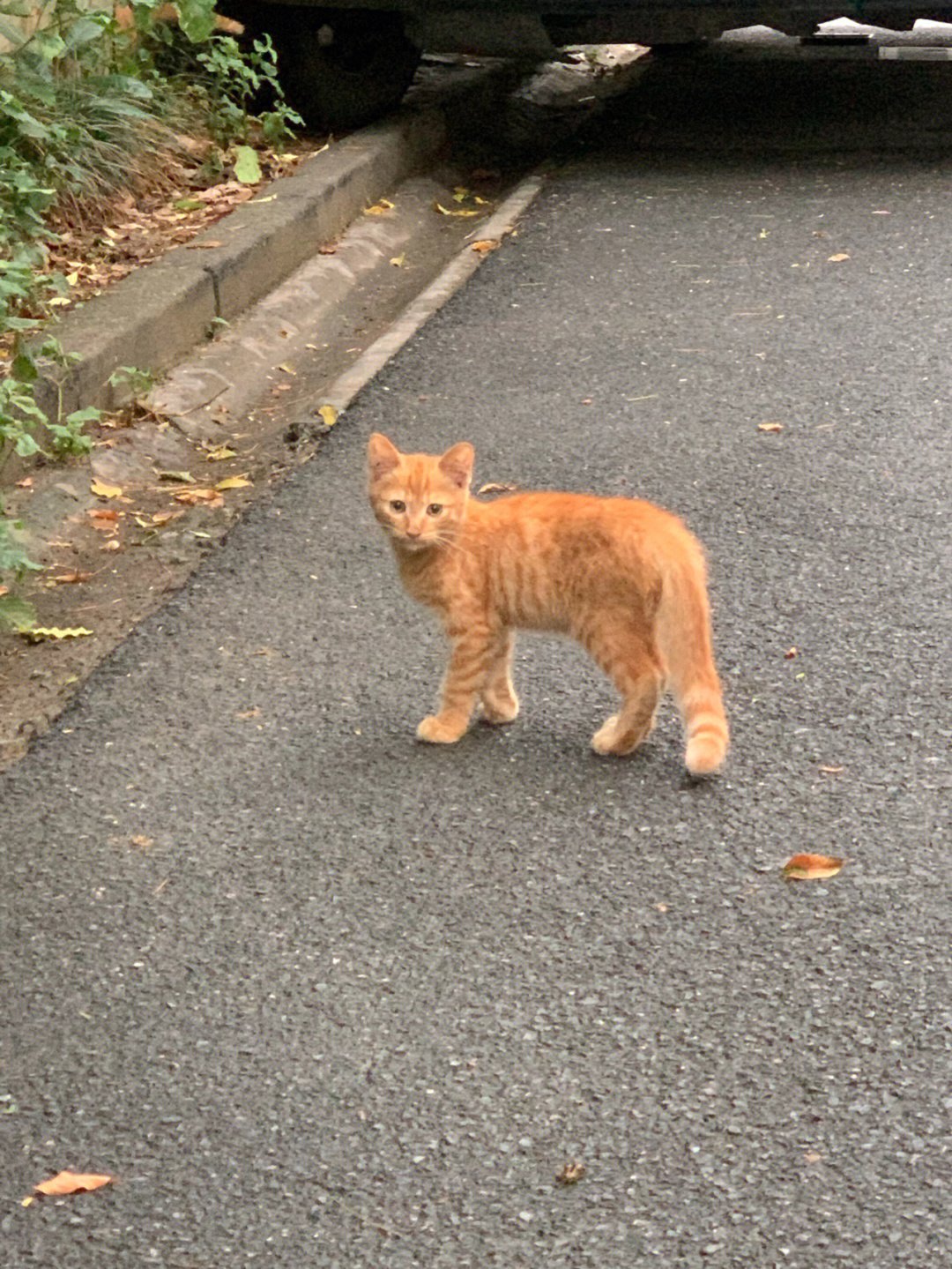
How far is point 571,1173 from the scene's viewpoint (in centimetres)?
252

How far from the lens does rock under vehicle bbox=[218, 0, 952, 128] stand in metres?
7.87

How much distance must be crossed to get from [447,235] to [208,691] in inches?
174

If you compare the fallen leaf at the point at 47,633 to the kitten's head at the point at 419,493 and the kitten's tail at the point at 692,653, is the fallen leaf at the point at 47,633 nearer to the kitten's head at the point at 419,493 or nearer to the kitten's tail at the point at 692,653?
the kitten's head at the point at 419,493

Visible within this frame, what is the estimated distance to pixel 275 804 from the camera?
11.9 feet

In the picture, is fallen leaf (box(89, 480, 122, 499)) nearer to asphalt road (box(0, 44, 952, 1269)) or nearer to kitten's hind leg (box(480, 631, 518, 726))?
asphalt road (box(0, 44, 952, 1269))

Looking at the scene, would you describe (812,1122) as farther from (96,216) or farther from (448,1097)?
(96,216)

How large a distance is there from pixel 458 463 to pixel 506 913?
113 centimetres

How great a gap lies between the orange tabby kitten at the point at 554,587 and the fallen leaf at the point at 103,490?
1569 millimetres

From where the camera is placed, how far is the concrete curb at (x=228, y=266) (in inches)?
222

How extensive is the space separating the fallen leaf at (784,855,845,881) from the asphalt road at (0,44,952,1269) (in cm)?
4

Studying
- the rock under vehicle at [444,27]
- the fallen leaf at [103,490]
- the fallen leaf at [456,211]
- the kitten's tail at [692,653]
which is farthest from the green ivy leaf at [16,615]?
the rock under vehicle at [444,27]

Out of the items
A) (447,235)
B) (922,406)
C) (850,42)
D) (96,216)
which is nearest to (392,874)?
(922,406)

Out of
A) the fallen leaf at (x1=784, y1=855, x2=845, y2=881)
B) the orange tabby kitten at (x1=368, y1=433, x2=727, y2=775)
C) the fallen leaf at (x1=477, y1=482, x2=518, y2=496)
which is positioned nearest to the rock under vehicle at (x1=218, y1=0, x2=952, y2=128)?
the fallen leaf at (x1=477, y1=482, x2=518, y2=496)

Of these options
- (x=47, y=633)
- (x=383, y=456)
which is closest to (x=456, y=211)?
(x=47, y=633)
